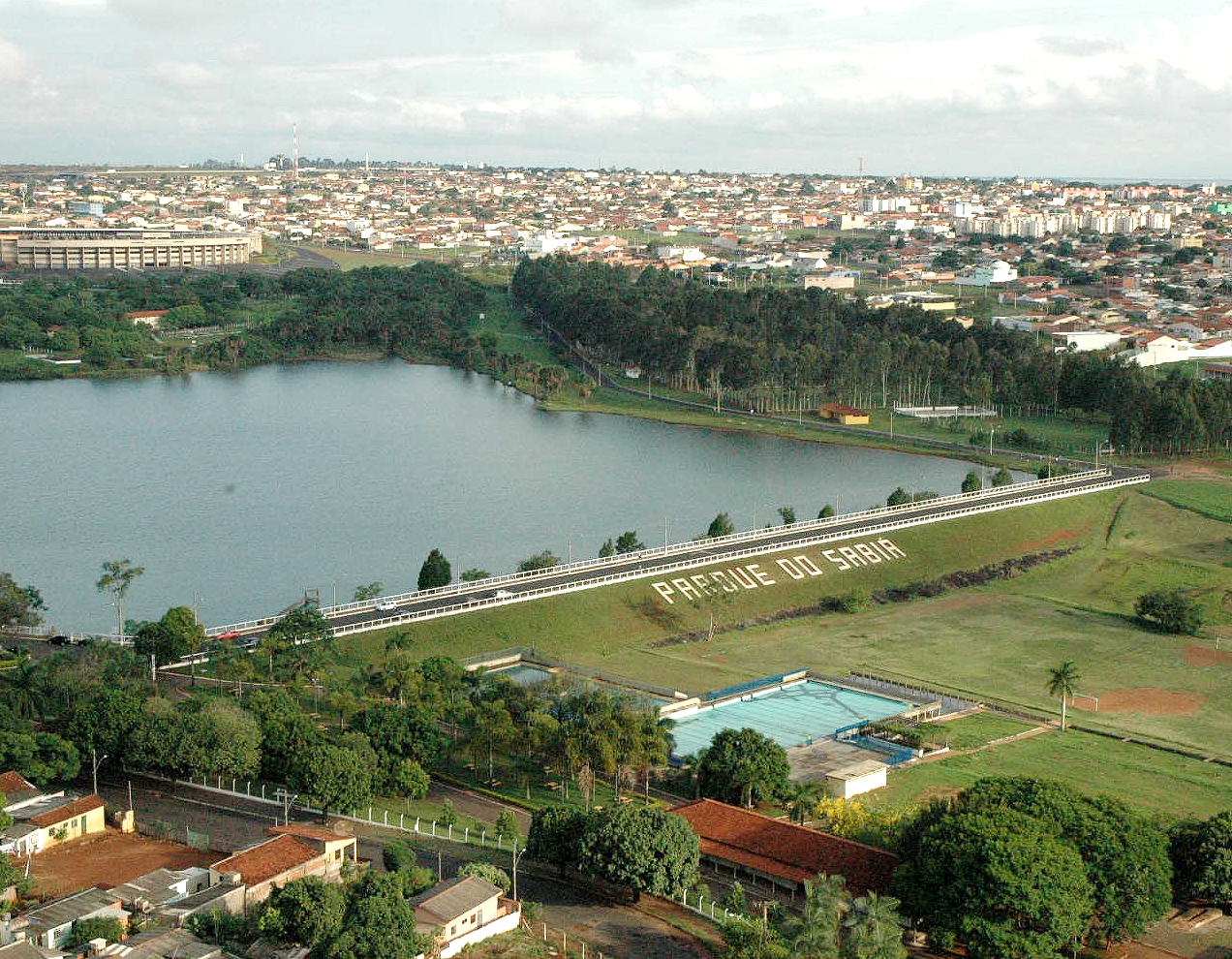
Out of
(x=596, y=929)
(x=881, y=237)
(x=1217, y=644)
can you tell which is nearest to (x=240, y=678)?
(x=596, y=929)

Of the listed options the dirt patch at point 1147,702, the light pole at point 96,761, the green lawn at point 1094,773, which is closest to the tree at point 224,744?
the light pole at point 96,761

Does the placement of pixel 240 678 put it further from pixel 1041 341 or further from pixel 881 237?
pixel 881 237

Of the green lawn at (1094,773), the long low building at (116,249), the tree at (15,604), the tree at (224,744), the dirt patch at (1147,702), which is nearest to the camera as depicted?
the tree at (224,744)

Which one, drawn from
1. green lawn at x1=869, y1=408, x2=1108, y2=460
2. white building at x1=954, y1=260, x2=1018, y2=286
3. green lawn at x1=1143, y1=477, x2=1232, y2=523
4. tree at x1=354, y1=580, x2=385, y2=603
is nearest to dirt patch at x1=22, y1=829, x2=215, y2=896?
tree at x1=354, y1=580, x2=385, y2=603

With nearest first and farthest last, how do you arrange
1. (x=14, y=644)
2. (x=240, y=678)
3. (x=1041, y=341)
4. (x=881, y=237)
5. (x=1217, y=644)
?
1. (x=240, y=678)
2. (x=14, y=644)
3. (x=1217, y=644)
4. (x=1041, y=341)
5. (x=881, y=237)

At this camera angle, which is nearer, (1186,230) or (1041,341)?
(1041,341)

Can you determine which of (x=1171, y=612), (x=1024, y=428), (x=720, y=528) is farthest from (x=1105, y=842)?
(x=1024, y=428)

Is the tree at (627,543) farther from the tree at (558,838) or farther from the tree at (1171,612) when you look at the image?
the tree at (558,838)
